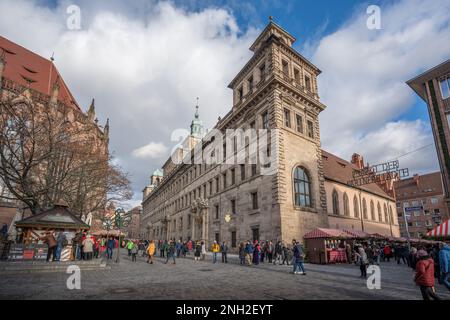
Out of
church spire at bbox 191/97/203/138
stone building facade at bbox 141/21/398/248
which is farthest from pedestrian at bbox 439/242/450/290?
church spire at bbox 191/97/203/138

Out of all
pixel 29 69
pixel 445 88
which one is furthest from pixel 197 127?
pixel 445 88

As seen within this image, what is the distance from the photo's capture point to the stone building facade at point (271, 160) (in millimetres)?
22375

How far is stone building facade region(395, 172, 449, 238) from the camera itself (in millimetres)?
56719

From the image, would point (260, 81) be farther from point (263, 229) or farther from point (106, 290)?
point (106, 290)

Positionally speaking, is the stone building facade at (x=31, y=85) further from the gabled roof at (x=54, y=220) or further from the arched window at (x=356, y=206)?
the arched window at (x=356, y=206)

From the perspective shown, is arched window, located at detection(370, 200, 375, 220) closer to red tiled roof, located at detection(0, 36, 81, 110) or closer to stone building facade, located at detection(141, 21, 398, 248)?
stone building facade, located at detection(141, 21, 398, 248)

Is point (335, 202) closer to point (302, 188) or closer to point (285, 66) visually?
point (302, 188)

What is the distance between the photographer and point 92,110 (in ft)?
140

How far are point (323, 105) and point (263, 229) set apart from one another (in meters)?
15.8

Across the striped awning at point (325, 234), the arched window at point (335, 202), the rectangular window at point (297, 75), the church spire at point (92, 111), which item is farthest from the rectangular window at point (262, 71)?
the church spire at point (92, 111)

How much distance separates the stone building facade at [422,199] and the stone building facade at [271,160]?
138ft

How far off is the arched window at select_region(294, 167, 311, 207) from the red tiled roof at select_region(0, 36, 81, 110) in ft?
107

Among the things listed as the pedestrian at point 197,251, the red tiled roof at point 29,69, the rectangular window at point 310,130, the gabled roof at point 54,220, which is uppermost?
the red tiled roof at point 29,69
